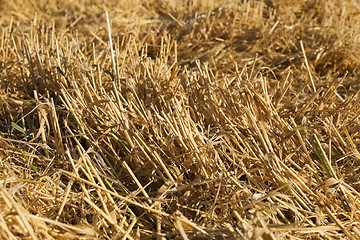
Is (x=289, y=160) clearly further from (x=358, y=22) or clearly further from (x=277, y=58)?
(x=358, y=22)

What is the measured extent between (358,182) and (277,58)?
4.26ft

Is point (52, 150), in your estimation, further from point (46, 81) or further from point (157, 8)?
point (157, 8)

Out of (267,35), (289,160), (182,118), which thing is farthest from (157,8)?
(289,160)

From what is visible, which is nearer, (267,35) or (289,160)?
(289,160)

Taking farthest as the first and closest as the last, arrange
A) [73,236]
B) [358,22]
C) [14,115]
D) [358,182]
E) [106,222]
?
[358,22], [14,115], [358,182], [106,222], [73,236]

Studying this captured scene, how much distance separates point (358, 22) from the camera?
Result: 2543mm

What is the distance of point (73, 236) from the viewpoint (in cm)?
82

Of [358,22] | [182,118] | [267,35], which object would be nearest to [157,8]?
[267,35]

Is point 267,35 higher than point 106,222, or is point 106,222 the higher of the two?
point 267,35

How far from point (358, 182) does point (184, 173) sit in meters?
0.57

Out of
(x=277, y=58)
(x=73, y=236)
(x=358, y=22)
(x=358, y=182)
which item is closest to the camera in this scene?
(x=73, y=236)

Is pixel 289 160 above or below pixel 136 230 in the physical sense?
above

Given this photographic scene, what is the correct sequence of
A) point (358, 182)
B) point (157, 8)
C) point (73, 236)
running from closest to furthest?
point (73, 236), point (358, 182), point (157, 8)

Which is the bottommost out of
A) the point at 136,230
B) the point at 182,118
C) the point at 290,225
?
the point at 136,230
